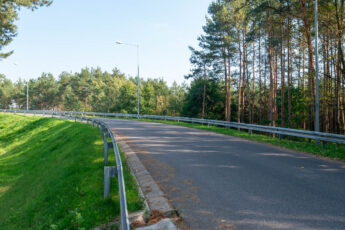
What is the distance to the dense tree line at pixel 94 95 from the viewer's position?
5838 cm

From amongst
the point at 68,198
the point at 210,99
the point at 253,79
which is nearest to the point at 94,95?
the point at 210,99

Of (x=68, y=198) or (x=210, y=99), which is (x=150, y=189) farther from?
(x=210, y=99)

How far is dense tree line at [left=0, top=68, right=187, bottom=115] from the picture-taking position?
192 feet

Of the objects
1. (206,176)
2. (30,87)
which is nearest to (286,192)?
(206,176)

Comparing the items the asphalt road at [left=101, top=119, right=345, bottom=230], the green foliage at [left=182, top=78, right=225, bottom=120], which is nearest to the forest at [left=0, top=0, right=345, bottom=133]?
the green foliage at [left=182, top=78, right=225, bottom=120]

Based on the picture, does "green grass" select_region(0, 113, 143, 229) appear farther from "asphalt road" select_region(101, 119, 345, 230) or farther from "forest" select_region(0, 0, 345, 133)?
"forest" select_region(0, 0, 345, 133)

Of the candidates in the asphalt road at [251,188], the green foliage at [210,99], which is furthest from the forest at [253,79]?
the asphalt road at [251,188]

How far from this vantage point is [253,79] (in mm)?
35531

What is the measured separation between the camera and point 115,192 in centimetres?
532

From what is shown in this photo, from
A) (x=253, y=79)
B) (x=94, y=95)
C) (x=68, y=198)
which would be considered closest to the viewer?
(x=68, y=198)

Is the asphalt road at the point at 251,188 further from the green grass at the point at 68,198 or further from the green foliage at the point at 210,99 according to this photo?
the green foliage at the point at 210,99

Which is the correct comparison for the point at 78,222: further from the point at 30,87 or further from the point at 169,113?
the point at 30,87

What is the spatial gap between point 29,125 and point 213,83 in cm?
2675

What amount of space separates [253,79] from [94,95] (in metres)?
53.2
